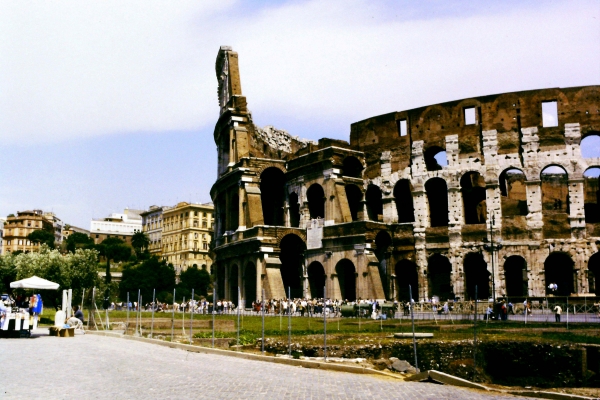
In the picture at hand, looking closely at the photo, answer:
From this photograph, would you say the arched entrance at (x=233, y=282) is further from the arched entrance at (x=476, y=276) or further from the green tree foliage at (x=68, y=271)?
the arched entrance at (x=476, y=276)

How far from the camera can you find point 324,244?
165 feet

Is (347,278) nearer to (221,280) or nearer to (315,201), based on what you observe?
(315,201)

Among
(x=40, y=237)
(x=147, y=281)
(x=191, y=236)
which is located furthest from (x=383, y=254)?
(x=40, y=237)

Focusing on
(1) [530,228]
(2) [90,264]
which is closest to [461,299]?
(1) [530,228]

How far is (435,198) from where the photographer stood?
50.5 meters

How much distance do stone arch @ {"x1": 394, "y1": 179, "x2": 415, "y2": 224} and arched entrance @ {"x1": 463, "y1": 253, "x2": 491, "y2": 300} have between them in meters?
6.33

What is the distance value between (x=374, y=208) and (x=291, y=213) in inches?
295

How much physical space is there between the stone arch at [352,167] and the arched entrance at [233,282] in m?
13.0

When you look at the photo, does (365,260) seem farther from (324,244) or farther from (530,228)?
(530,228)

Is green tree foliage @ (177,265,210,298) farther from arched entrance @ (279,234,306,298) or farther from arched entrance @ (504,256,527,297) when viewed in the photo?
arched entrance @ (504,256,527,297)

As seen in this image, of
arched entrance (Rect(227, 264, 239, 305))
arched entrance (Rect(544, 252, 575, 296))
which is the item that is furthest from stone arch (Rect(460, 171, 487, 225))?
arched entrance (Rect(227, 264, 239, 305))

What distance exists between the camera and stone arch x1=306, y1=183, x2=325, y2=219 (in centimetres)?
5366

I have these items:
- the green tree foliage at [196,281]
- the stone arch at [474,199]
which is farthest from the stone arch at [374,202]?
the green tree foliage at [196,281]

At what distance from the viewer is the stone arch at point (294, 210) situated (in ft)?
183
